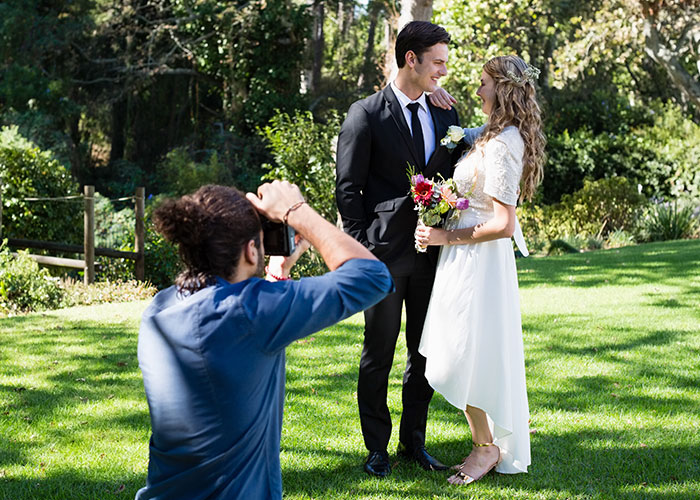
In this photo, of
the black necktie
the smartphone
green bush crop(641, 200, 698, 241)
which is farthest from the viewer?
green bush crop(641, 200, 698, 241)

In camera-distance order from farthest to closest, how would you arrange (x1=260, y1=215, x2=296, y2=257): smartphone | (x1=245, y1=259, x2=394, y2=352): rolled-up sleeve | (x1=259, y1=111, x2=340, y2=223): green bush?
(x1=259, y1=111, x2=340, y2=223): green bush → (x1=260, y1=215, x2=296, y2=257): smartphone → (x1=245, y1=259, x2=394, y2=352): rolled-up sleeve

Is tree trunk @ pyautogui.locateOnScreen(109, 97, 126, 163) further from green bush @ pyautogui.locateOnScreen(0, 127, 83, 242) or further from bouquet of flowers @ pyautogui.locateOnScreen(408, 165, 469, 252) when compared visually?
bouquet of flowers @ pyautogui.locateOnScreen(408, 165, 469, 252)

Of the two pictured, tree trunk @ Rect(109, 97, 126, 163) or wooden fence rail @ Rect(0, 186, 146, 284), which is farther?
tree trunk @ Rect(109, 97, 126, 163)

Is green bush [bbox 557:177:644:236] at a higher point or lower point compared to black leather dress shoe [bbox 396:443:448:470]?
higher

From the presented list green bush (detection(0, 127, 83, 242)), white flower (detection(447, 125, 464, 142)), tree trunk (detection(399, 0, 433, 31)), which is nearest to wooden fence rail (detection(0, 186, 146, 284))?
green bush (detection(0, 127, 83, 242))

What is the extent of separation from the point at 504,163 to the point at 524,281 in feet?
20.5

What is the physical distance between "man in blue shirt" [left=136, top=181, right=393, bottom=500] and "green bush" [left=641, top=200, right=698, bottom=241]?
42.5 ft

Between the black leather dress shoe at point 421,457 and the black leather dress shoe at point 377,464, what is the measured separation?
0.63 ft

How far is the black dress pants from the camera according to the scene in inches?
146

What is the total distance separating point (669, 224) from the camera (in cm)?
1356

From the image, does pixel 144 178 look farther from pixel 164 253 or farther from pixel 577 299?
pixel 577 299

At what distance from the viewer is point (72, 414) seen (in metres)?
4.61

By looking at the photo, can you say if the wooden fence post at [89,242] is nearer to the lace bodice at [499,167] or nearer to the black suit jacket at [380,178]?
the black suit jacket at [380,178]

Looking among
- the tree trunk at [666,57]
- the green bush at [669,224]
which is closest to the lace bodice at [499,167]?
the green bush at [669,224]
